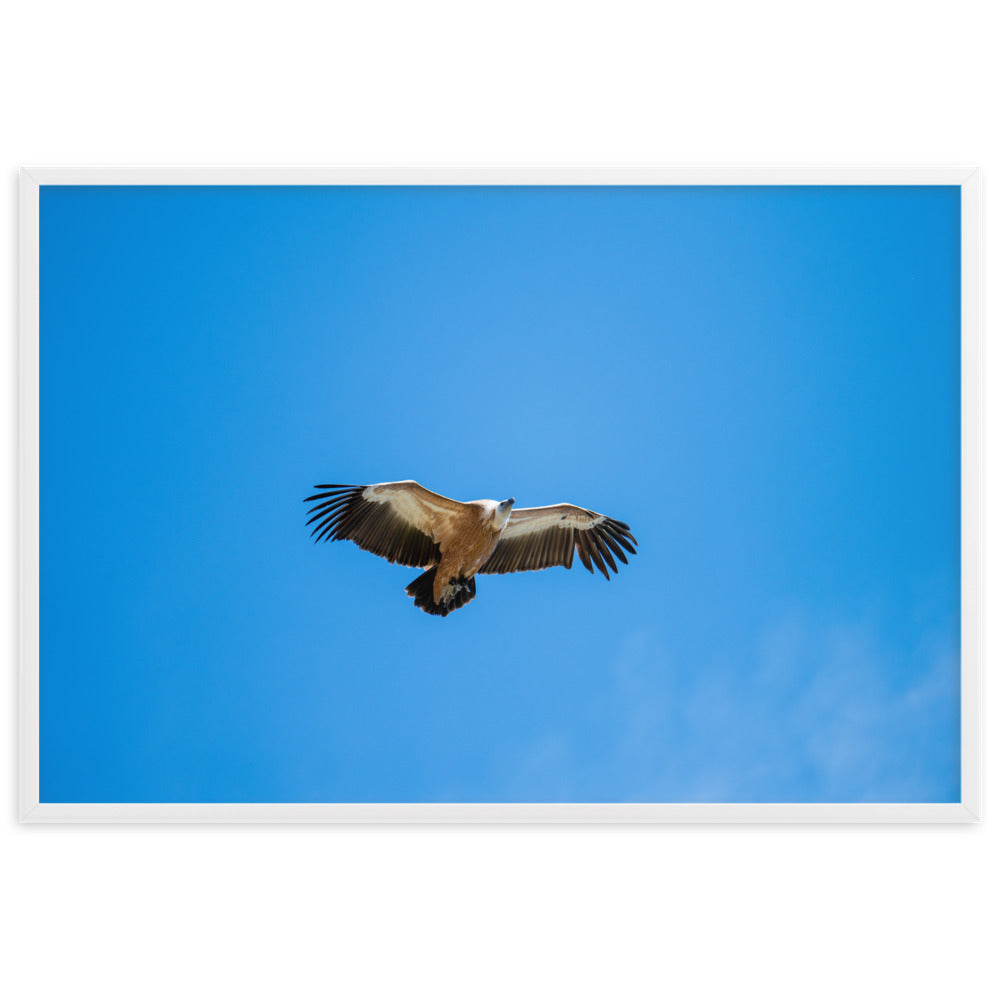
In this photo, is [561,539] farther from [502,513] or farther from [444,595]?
[444,595]

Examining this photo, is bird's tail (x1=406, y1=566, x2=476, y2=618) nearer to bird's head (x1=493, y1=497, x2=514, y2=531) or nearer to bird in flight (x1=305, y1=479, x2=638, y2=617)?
bird in flight (x1=305, y1=479, x2=638, y2=617)

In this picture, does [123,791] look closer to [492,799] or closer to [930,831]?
[492,799]

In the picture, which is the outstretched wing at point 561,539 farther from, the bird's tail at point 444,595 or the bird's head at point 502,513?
the bird's tail at point 444,595

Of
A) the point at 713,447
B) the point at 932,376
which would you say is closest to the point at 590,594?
the point at 713,447

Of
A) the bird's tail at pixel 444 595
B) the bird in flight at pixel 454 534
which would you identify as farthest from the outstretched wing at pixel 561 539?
the bird's tail at pixel 444 595

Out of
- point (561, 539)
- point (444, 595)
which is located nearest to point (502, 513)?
point (561, 539)

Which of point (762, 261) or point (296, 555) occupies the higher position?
point (762, 261)

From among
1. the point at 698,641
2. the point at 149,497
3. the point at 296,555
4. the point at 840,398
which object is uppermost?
the point at 840,398
